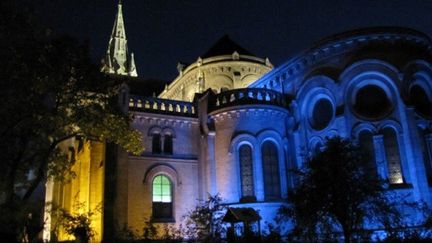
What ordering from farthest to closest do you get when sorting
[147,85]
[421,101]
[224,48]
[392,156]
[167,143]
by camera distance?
[147,85] → [224,48] → [167,143] → [421,101] → [392,156]

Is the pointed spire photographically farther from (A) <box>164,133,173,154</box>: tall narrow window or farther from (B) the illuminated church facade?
(A) <box>164,133,173,154</box>: tall narrow window

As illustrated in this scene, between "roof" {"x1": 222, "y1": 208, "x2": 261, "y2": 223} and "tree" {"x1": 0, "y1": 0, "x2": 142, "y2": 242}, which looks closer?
"tree" {"x1": 0, "y1": 0, "x2": 142, "y2": 242}

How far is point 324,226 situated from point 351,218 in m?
1.18

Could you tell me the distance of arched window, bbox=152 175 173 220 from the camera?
88.4 ft

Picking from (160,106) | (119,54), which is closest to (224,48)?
(160,106)

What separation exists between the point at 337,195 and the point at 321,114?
12.9 metres

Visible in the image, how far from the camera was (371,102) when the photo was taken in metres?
25.8

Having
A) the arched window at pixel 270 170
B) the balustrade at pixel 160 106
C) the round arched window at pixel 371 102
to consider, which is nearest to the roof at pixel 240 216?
the arched window at pixel 270 170

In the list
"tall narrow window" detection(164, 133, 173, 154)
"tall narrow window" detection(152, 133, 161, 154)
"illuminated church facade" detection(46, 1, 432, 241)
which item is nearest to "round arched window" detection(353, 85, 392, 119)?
"illuminated church facade" detection(46, 1, 432, 241)

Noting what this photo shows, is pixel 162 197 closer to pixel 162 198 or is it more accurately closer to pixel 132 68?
pixel 162 198

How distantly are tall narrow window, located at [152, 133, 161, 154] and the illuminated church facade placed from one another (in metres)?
0.07

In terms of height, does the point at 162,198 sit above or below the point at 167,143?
below

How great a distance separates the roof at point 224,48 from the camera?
42562 mm

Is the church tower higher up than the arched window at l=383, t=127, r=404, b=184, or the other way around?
the church tower
